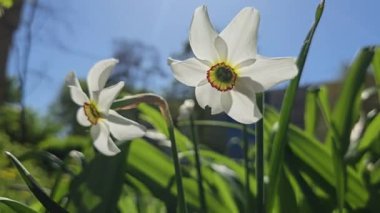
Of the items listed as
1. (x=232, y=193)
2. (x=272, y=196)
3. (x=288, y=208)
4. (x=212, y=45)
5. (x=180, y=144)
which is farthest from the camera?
(x=180, y=144)

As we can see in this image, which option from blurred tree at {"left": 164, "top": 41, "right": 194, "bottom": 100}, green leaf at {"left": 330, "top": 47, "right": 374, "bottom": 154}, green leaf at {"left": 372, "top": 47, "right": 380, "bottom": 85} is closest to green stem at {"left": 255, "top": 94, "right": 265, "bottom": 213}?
blurred tree at {"left": 164, "top": 41, "right": 194, "bottom": 100}

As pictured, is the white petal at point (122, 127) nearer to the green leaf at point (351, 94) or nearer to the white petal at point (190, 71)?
the white petal at point (190, 71)

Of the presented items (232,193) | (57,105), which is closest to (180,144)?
(232,193)

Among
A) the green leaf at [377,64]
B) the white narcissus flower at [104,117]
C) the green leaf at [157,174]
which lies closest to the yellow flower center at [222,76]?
the white narcissus flower at [104,117]

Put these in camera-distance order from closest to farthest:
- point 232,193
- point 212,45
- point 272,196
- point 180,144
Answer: point 212,45
point 272,196
point 232,193
point 180,144

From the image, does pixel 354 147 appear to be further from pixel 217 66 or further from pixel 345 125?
pixel 217 66

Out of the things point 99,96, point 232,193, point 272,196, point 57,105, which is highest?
point 99,96

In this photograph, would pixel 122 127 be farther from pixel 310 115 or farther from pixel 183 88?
pixel 183 88
